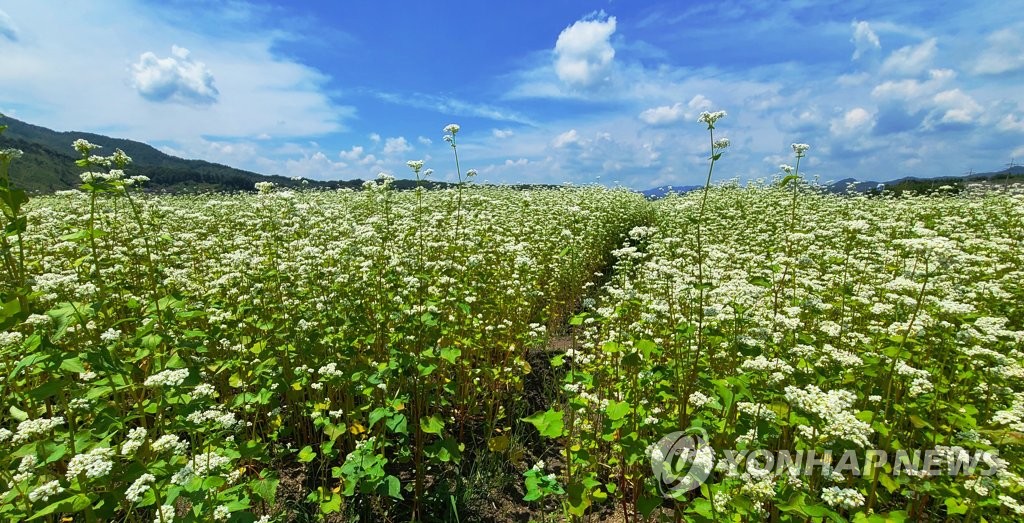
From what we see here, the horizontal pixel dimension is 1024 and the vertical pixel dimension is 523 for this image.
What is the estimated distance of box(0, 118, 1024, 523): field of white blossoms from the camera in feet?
9.94

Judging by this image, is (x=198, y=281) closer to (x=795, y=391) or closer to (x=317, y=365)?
(x=317, y=365)

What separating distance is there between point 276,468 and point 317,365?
1.28m

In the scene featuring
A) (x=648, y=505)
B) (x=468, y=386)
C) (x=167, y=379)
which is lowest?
(x=468, y=386)

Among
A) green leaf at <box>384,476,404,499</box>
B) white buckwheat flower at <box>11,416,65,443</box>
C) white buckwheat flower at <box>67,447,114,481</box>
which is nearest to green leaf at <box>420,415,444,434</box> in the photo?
green leaf at <box>384,476,404,499</box>

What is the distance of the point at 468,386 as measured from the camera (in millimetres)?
6422

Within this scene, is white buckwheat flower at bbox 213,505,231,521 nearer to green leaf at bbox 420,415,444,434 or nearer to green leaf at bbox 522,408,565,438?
green leaf at bbox 420,415,444,434

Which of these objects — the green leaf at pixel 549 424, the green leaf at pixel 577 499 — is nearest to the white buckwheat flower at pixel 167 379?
the green leaf at pixel 549 424

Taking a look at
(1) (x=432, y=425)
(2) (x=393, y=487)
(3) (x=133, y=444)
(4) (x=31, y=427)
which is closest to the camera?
(3) (x=133, y=444)

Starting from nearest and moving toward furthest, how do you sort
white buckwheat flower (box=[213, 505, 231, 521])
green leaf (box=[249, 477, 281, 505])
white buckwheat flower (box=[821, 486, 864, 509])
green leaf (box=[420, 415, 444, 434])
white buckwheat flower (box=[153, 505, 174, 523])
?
white buckwheat flower (box=[821, 486, 864, 509]) → white buckwheat flower (box=[153, 505, 174, 523]) → white buckwheat flower (box=[213, 505, 231, 521]) → green leaf (box=[249, 477, 281, 505]) → green leaf (box=[420, 415, 444, 434])

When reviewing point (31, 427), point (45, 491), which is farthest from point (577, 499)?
point (31, 427)

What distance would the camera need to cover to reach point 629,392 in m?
4.56

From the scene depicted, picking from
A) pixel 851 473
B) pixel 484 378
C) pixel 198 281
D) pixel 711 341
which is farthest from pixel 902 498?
pixel 198 281

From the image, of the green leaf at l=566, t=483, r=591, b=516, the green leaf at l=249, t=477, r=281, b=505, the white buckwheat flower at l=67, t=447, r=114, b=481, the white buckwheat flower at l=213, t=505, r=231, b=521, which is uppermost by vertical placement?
the white buckwheat flower at l=67, t=447, r=114, b=481

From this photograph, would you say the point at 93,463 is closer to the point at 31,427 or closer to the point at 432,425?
A: the point at 31,427
